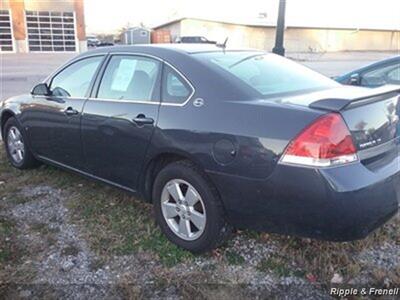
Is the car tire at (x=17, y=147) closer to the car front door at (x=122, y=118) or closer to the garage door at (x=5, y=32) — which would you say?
the car front door at (x=122, y=118)

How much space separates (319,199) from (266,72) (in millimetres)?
1327

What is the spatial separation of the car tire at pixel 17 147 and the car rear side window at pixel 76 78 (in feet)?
2.70

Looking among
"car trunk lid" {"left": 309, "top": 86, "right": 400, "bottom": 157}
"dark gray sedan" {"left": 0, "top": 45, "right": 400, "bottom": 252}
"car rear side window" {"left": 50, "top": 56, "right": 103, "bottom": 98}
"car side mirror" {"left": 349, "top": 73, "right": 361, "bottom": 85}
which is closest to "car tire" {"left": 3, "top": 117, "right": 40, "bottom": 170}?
"car rear side window" {"left": 50, "top": 56, "right": 103, "bottom": 98}

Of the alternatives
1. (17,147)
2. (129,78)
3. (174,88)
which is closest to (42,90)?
(17,147)

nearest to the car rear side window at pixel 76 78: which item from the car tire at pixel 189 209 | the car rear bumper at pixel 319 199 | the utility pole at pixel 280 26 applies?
the car tire at pixel 189 209

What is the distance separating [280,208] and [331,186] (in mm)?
363

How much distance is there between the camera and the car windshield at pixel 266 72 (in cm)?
327

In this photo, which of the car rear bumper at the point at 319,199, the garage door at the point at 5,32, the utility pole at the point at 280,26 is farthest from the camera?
the garage door at the point at 5,32

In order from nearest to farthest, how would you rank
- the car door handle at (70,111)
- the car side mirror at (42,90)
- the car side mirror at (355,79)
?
the car door handle at (70,111) < the car side mirror at (42,90) < the car side mirror at (355,79)

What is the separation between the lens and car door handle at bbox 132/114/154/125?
3.38m

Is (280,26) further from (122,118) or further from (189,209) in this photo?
(189,209)

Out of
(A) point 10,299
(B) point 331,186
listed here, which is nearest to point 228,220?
(B) point 331,186

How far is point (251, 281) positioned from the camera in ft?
9.77

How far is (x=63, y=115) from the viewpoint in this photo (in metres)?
4.27
